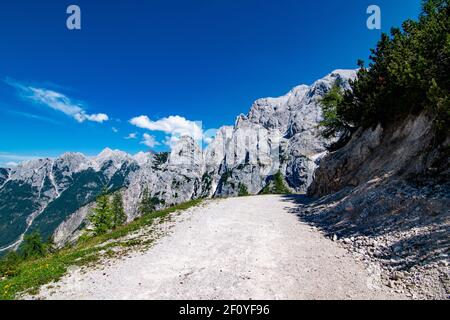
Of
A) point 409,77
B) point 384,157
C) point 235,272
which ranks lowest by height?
point 235,272

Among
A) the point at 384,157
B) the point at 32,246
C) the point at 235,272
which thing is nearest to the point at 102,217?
the point at 32,246

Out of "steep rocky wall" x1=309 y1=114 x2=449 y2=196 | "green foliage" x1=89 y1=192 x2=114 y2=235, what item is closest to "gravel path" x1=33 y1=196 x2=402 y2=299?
"steep rocky wall" x1=309 y1=114 x2=449 y2=196

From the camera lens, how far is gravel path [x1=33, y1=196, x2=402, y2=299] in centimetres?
1090

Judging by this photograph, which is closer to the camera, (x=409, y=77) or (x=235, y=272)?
(x=235, y=272)

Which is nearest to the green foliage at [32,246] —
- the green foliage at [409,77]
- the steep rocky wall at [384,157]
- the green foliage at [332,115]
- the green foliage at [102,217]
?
the green foliage at [102,217]

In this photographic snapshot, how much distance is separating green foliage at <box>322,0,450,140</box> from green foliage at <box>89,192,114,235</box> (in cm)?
4521

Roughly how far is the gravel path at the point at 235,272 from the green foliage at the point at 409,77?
38.8 ft

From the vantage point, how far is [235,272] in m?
13.0

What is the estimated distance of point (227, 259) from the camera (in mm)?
14898

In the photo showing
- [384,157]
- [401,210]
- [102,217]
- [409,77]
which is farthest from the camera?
[102,217]

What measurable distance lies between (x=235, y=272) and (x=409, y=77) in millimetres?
22913

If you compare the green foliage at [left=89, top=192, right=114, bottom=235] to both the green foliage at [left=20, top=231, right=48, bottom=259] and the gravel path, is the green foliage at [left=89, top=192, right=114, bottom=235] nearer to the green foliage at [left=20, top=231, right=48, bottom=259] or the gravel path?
the gravel path

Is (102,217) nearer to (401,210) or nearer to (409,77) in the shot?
(401,210)

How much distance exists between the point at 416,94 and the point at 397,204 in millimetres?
12560
